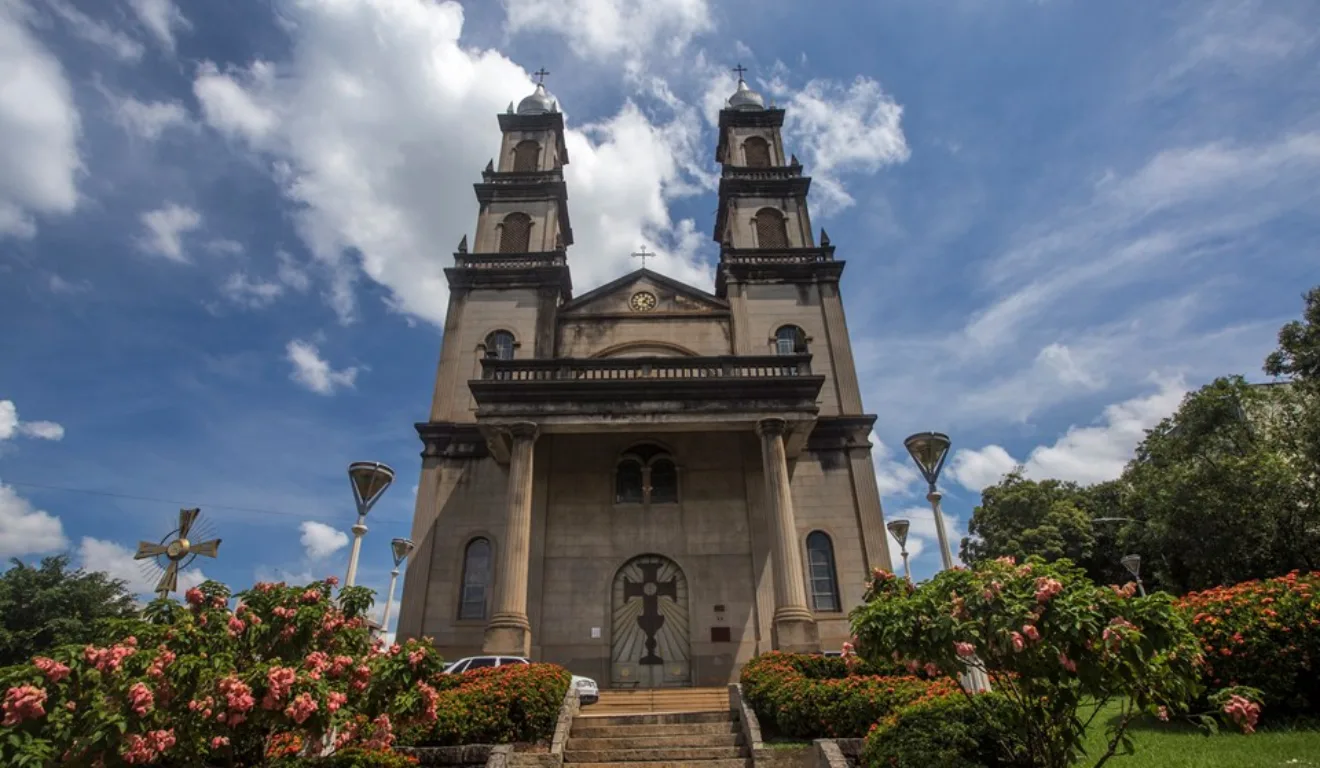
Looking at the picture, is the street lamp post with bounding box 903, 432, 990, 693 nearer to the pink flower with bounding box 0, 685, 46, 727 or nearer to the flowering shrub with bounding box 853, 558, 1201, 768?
the flowering shrub with bounding box 853, 558, 1201, 768

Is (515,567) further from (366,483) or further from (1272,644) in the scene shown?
(1272,644)

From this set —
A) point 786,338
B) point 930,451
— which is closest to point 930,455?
point 930,451

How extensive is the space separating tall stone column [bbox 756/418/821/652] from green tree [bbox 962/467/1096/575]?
2237 cm

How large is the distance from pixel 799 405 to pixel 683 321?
7393mm

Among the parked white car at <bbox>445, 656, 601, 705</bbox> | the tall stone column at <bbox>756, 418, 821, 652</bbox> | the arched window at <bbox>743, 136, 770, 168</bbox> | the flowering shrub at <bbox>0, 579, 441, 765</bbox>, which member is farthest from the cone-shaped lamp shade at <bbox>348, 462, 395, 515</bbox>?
the arched window at <bbox>743, 136, 770, 168</bbox>

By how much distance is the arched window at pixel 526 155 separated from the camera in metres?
31.0

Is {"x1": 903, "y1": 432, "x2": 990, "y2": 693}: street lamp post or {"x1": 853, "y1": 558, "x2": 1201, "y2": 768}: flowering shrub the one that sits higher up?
{"x1": 903, "y1": 432, "x2": 990, "y2": 693}: street lamp post

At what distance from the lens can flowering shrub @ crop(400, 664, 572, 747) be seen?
10367mm

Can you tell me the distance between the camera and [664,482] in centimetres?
2228

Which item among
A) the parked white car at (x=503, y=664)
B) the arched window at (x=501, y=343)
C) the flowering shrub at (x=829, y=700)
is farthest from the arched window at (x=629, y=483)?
the flowering shrub at (x=829, y=700)

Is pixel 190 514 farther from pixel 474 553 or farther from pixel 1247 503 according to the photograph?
pixel 1247 503

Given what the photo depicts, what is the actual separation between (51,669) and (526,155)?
93.8 feet

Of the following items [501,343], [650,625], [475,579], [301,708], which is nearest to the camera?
[301,708]

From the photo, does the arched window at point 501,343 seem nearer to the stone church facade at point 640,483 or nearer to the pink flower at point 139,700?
the stone church facade at point 640,483
